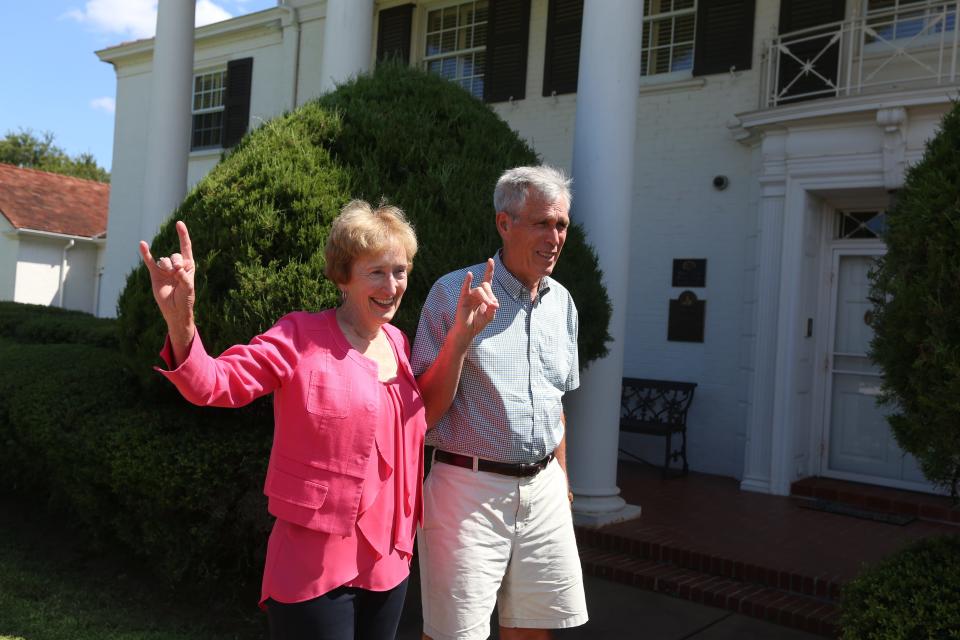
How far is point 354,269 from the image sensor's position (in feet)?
7.81

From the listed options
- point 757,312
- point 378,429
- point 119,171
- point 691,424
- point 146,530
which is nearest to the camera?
point 378,429

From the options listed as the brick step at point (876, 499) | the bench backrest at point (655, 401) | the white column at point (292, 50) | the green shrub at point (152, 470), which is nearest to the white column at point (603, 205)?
the bench backrest at point (655, 401)

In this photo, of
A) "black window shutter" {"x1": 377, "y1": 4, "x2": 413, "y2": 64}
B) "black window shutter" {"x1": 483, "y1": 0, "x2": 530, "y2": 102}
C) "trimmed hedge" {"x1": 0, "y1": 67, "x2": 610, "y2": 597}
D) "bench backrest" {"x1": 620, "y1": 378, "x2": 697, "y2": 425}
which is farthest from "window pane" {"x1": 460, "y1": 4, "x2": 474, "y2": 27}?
"trimmed hedge" {"x1": 0, "y1": 67, "x2": 610, "y2": 597}

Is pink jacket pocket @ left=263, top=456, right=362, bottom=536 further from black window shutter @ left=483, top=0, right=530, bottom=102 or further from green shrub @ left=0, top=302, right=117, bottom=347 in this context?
black window shutter @ left=483, top=0, right=530, bottom=102

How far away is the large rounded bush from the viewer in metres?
4.07

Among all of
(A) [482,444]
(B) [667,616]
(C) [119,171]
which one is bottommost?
(B) [667,616]

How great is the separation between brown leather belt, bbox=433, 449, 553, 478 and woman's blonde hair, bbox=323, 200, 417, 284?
68 centimetres

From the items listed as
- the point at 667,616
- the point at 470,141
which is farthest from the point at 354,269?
the point at 667,616

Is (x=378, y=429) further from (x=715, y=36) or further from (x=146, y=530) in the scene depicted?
(x=715, y=36)

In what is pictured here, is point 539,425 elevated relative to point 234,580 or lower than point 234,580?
elevated

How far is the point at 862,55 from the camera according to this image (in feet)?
24.7

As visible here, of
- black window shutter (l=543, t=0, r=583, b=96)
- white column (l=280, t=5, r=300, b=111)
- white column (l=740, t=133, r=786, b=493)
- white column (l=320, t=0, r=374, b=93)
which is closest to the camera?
white column (l=740, t=133, r=786, b=493)

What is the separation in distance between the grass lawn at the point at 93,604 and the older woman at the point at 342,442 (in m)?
2.26

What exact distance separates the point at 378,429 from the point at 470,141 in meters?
2.72
